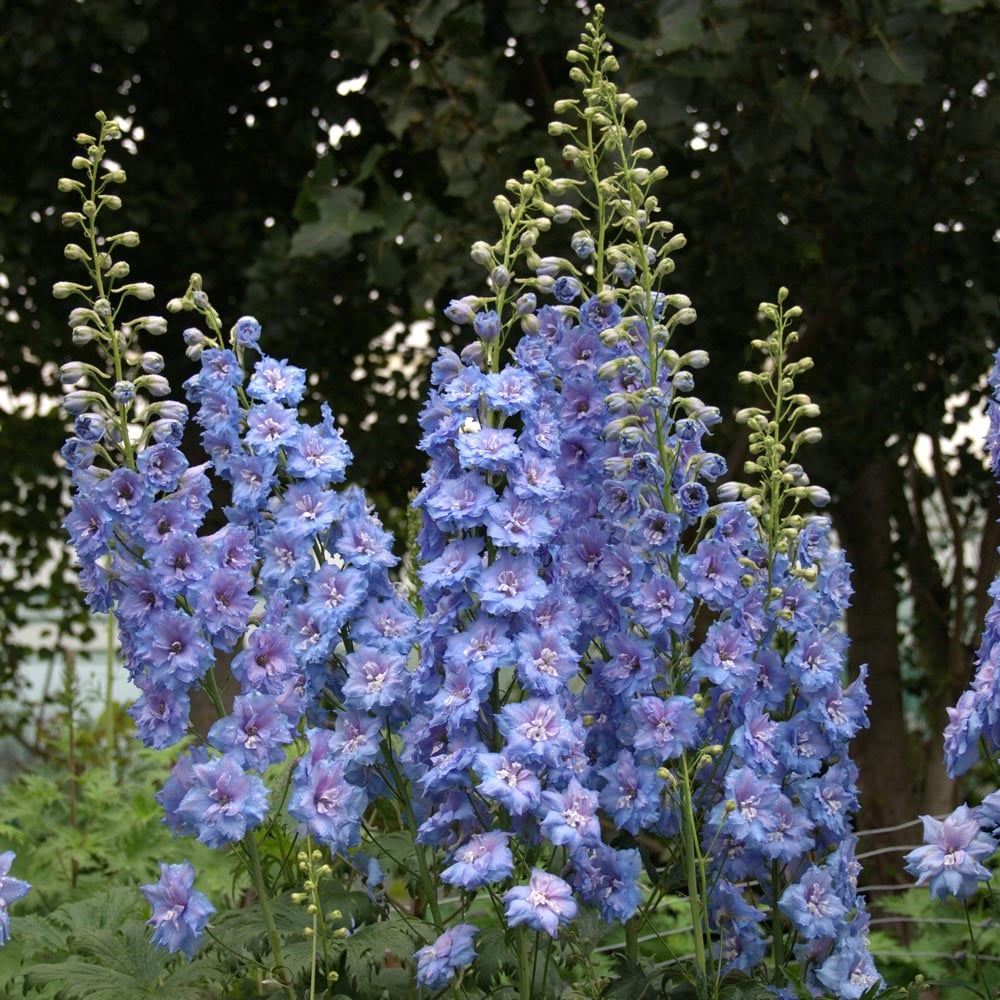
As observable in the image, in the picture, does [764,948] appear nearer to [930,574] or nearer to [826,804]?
[826,804]

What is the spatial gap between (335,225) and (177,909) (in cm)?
227

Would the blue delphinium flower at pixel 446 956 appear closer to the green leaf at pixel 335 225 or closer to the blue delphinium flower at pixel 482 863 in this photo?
the blue delphinium flower at pixel 482 863

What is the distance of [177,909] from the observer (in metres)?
2.09

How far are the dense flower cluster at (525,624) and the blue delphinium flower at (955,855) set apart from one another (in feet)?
0.63

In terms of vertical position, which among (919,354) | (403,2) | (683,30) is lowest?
(919,354)

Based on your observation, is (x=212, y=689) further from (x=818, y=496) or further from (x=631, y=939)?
(x=818, y=496)

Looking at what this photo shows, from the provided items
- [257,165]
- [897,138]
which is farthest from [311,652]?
[257,165]

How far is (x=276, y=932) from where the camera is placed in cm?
209

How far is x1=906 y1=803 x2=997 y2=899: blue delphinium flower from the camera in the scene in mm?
1946

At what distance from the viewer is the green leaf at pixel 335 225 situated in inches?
153

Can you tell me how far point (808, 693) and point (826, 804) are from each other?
6.8 inches

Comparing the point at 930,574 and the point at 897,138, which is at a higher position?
the point at 897,138

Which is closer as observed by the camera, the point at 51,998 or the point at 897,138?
the point at 51,998

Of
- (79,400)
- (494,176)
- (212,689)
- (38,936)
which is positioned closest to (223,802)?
(212,689)
